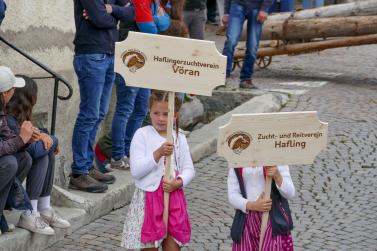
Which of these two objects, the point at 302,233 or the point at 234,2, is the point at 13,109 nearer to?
the point at 302,233

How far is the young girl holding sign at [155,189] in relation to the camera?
541cm

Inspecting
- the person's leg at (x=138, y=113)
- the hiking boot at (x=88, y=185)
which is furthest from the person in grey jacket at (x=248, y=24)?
the hiking boot at (x=88, y=185)

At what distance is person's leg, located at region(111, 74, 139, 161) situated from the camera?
299 inches

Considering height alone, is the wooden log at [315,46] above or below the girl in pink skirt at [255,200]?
below

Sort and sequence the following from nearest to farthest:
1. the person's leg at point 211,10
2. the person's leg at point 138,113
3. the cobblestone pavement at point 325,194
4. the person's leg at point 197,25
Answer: the cobblestone pavement at point 325,194, the person's leg at point 138,113, the person's leg at point 197,25, the person's leg at point 211,10

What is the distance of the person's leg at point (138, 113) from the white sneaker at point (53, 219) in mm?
1706

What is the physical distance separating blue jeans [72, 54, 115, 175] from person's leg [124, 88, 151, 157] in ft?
2.48

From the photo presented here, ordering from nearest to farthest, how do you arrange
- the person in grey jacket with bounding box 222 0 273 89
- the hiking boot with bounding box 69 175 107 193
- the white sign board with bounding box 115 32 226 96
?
1. the white sign board with bounding box 115 32 226 96
2. the hiking boot with bounding box 69 175 107 193
3. the person in grey jacket with bounding box 222 0 273 89

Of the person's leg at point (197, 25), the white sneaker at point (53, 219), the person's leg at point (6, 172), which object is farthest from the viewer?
the person's leg at point (197, 25)

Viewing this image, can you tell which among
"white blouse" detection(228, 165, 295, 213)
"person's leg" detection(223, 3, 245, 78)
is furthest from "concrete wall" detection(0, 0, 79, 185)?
"person's leg" detection(223, 3, 245, 78)

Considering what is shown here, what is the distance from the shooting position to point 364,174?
8.34 meters

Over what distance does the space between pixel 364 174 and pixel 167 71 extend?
137 inches

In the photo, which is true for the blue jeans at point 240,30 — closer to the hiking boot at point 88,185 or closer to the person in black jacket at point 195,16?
the person in black jacket at point 195,16

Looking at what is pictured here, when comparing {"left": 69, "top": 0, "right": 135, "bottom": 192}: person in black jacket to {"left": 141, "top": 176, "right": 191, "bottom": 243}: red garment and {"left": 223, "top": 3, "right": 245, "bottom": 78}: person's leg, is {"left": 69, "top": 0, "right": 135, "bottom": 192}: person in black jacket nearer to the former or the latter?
{"left": 141, "top": 176, "right": 191, "bottom": 243}: red garment
